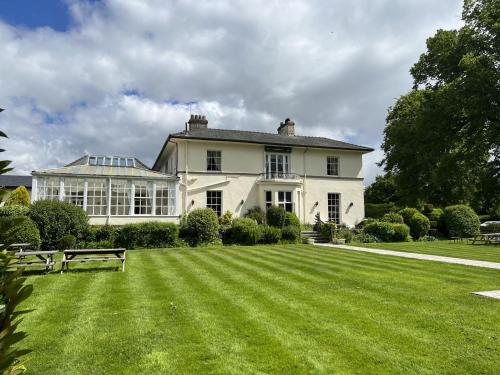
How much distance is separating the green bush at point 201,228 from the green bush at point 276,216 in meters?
5.09

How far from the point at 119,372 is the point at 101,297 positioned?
3994 millimetres

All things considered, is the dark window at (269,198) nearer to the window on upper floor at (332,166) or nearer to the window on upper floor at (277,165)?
the window on upper floor at (277,165)

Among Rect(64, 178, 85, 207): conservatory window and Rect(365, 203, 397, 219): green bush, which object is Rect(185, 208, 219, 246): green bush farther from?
Rect(365, 203, 397, 219): green bush

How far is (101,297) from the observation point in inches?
323

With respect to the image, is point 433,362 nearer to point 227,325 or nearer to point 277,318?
point 277,318

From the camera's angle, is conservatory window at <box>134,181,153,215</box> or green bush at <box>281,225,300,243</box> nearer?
conservatory window at <box>134,181,153,215</box>

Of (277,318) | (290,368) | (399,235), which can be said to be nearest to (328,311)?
(277,318)

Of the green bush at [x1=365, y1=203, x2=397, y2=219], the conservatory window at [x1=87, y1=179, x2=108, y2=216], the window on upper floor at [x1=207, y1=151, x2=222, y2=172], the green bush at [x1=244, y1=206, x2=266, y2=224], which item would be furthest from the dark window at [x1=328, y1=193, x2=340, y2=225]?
the conservatory window at [x1=87, y1=179, x2=108, y2=216]

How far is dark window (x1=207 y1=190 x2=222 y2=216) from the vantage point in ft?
88.2

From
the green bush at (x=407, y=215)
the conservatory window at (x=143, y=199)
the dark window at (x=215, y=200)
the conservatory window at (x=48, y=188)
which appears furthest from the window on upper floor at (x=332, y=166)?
the conservatory window at (x=48, y=188)

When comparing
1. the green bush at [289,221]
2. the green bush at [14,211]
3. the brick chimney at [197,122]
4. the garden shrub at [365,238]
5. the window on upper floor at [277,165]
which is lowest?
the garden shrub at [365,238]

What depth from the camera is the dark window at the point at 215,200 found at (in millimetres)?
26891

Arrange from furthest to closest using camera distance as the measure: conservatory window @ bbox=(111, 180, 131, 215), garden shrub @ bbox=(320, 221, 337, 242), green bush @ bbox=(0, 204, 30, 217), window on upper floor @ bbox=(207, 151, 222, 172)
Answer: window on upper floor @ bbox=(207, 151, 222, 172), garden shrub @ bbox=(320, 221, 337, 242), conservatory window @ bbox=(111, 180, 131, 215), green bush @ bbox=(0, 204, 30, 217)

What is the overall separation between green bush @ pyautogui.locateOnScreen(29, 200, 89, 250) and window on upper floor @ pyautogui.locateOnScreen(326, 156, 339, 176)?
19276 millimetres
